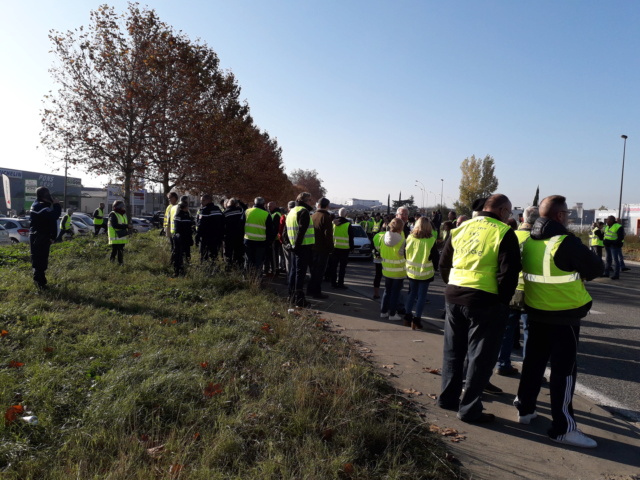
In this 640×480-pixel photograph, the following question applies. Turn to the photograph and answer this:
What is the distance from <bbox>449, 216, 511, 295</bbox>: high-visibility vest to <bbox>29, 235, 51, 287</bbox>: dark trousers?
24.7 feet

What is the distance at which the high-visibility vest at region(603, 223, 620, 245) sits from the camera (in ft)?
50.0

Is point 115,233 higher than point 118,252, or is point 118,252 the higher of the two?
point 115,233

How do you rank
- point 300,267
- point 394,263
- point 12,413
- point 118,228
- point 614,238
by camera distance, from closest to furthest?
point 12,413, point 394,263, point 300,267, point 118,228, point 614,238

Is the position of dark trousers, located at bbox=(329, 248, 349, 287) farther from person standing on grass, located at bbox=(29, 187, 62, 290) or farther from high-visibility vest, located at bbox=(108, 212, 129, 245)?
person standing on grass, located at bbox=(29, 187, 62, 290)

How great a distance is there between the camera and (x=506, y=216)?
4207mm

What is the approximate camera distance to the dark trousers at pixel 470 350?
157 inches

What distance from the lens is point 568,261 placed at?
3854mm

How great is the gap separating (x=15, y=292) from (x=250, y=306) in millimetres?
4138

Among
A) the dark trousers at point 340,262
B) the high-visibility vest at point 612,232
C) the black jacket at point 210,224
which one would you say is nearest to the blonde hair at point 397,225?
the dark trousers at point 340,262

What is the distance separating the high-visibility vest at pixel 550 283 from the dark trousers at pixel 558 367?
198 millimetres

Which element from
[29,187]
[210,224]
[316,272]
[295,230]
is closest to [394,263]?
[295,230]

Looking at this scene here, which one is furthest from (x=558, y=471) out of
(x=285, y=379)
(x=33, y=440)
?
(x=33, y=440)

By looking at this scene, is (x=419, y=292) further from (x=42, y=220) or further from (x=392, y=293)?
(x=42, y=220)

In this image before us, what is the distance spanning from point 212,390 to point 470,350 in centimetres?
230
